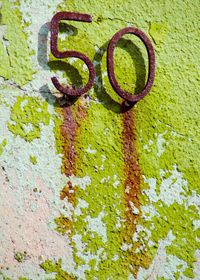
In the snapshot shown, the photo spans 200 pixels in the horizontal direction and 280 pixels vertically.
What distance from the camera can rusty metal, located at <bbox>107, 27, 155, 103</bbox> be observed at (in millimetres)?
1054

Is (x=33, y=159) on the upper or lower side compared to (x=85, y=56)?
lower

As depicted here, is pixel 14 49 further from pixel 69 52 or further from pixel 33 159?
pixel 33 159

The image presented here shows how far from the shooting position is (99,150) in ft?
3.66

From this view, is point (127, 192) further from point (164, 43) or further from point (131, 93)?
point (164, 43)

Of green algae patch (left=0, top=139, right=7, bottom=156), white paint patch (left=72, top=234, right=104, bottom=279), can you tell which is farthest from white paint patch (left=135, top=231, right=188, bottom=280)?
green algae patch (left=0, top=139, right=7, bottom=156)

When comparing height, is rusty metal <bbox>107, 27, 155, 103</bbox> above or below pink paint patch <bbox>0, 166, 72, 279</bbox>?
above

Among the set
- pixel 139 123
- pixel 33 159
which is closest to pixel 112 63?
pixel 139 123

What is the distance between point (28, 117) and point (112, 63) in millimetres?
254

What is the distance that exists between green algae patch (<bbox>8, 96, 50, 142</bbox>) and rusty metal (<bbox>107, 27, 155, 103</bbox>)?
19cm

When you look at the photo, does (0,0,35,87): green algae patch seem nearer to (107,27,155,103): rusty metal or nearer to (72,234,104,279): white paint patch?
(107,27,155,103): rusty metal

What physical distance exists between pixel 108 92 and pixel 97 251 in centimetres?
42

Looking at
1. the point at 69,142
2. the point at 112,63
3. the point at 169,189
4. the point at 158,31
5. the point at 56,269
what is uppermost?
the point at 158,31

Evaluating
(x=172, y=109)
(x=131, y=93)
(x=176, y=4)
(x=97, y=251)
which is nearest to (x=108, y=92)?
(x=131, y=93)

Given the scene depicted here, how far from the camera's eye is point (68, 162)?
43.3 inches
